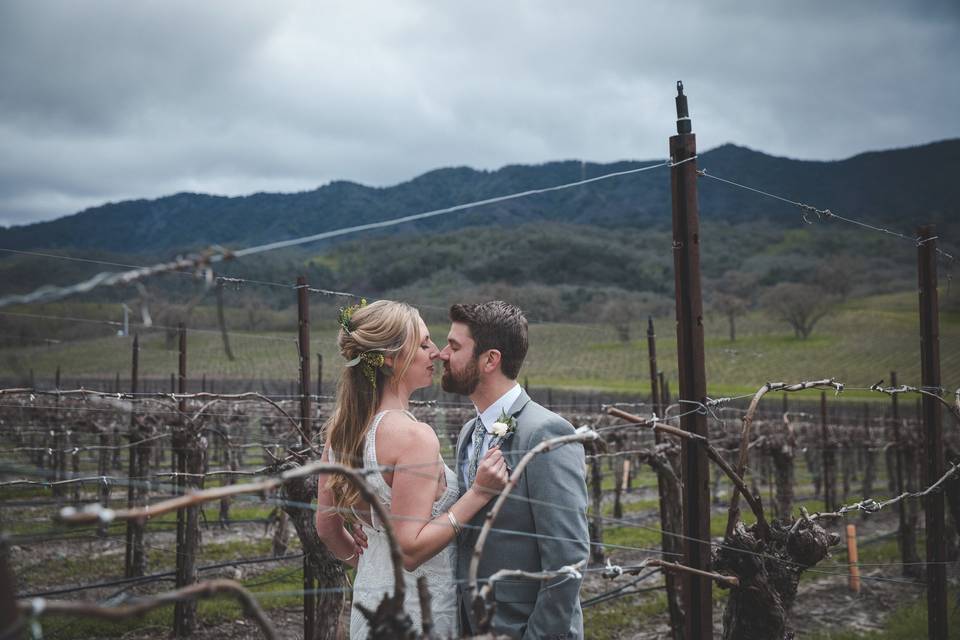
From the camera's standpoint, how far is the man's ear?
2.68 metres

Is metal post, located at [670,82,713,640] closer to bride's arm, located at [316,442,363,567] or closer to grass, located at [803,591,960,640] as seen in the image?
bride's arm, located at [316,442,363,567]

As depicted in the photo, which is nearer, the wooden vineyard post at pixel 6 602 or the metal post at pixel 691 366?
the wooden vineyard post at pixel 6 602

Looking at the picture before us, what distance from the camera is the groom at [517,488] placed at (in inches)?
94.4

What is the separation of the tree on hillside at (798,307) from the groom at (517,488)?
55521mm

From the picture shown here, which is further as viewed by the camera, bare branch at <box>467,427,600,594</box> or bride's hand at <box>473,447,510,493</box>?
bride's hand at <box>473,447,510,493</box>

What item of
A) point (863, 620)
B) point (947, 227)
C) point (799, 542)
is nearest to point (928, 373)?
point (799, 542)

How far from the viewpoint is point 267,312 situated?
2528 cm

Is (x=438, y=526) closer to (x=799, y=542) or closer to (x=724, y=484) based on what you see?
(x=799, y=542)

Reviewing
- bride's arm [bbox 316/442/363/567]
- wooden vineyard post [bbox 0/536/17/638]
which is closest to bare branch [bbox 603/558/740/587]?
bride's arm [bbox 316/442/363/567]

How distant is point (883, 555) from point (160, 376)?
1340 inches

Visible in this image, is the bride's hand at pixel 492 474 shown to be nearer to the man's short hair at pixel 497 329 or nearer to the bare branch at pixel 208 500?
the man's short hair at pixel 497 329

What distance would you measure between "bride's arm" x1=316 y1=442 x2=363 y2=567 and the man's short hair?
0.70m

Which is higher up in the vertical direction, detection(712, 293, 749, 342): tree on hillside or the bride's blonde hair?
detection(712, 293, 749, 342): tree on hillside

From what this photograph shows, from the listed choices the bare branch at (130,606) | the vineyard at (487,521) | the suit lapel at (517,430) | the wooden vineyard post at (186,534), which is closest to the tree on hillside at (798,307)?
the vineyard at (487,521)
